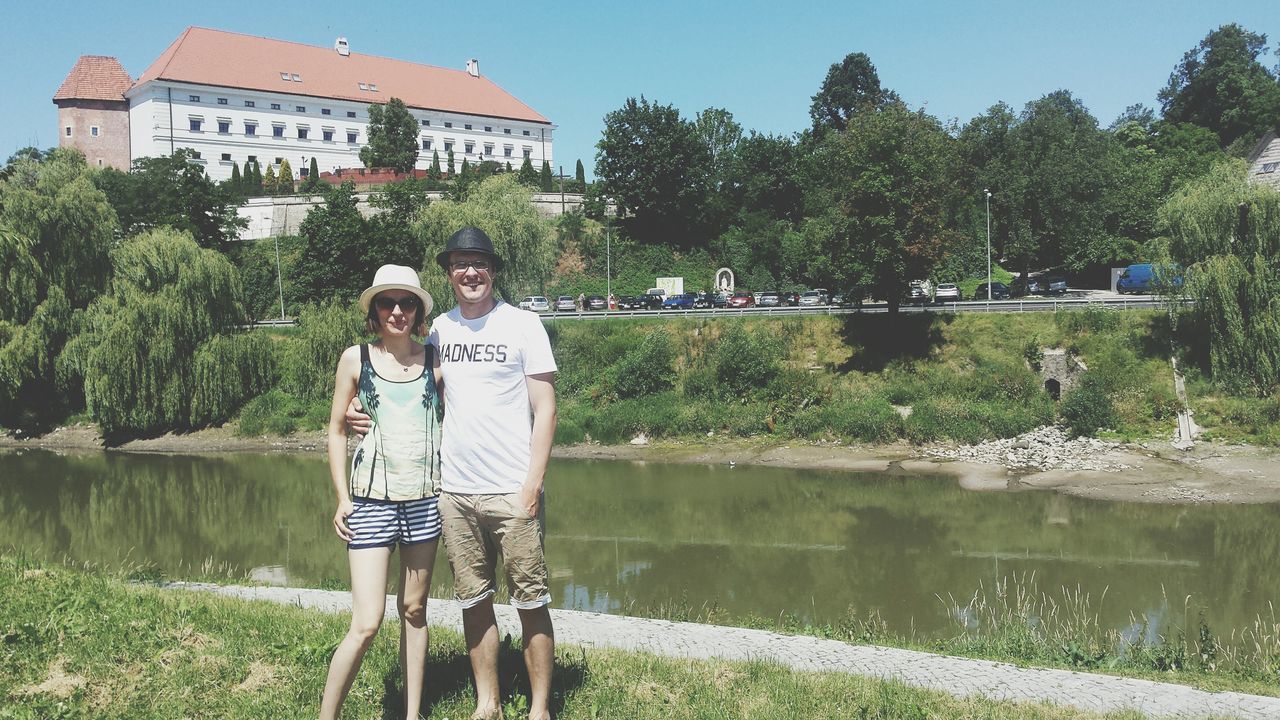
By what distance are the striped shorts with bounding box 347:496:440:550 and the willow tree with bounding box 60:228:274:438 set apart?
2863cm

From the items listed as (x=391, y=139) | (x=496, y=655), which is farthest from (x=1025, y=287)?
(x=391, y=139)

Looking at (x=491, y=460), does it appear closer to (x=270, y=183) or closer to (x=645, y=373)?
(x=645, y=373)

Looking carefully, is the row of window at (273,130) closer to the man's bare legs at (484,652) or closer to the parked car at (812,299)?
the parked car at (812,299)

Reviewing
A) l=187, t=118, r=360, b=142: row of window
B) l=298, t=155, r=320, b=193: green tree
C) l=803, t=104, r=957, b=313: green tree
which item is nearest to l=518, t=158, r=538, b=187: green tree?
l=298, t=155, r=320, b=193: green tree

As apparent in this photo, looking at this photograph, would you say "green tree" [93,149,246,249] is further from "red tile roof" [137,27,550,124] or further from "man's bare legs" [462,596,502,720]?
"man's bare legs" [462,596,502,720]

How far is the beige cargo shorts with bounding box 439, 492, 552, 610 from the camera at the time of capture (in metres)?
4.62

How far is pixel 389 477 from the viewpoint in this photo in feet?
14.9

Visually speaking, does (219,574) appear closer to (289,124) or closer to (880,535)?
(880,535)

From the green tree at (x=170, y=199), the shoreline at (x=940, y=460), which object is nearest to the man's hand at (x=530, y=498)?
the shoreline at (x=940, y=460)

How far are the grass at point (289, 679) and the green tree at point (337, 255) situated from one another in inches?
1311

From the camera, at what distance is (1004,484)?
2253 centimetres

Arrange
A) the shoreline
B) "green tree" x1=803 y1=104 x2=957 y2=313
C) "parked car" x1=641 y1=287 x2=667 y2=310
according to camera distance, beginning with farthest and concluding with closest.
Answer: "parked car" x1=641 y1=287 x2=667 y2=310
"green tree" x1=803 y1=104 x2=957 y2=313
the shoreline

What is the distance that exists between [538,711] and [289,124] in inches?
2769

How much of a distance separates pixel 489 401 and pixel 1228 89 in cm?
7840
